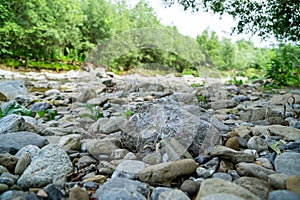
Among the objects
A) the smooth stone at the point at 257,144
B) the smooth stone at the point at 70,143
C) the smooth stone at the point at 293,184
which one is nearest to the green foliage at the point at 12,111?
the smooth stone at the point at 70,143

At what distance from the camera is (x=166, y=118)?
5.62 ft

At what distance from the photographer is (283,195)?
979 millimetres

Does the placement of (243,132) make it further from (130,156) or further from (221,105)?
(221,105)

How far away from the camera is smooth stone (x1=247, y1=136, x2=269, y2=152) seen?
1608 mm

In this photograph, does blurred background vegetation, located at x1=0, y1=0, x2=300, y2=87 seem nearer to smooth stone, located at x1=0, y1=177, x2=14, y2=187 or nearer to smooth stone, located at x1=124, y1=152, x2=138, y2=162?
smooth stone, located at x1=124, y1=152, x2=138, y2=162

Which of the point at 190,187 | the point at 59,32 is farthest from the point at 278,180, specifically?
the point at 59,32

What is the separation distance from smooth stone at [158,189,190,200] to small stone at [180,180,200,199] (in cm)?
9

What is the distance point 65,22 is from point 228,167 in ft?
40.6

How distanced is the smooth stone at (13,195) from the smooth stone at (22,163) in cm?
26

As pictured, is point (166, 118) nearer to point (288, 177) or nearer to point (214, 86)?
point (288, 177)

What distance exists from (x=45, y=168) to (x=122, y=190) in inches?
17.7

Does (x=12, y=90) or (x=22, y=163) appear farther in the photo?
(x=12, y=90)

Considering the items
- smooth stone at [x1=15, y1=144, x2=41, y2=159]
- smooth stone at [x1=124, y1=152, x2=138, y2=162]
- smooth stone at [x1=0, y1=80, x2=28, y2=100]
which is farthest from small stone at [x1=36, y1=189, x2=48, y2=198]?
smooth stone at [x1=0, y1=80, x2=28, y2=100]

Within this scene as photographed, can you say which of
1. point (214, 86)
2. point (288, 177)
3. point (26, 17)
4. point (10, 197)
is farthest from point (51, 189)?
point (26, 17)
